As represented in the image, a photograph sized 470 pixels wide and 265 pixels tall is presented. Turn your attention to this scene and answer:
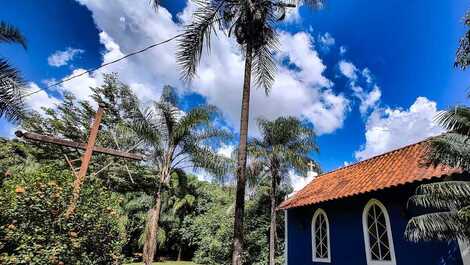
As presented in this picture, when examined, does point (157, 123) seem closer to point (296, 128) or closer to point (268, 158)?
point (268, 158)

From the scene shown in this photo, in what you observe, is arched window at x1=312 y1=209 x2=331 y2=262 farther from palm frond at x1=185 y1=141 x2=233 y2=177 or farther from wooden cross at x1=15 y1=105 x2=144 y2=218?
wooden cross at x1=15 y1=105 x2=144 y2=218

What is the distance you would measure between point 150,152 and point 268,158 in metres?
7.48

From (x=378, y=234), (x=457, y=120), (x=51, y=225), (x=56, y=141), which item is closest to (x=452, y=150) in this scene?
(x=457, y=120)

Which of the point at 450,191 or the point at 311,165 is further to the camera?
the point at 311,165

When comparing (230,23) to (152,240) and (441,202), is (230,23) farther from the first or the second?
(152,240)

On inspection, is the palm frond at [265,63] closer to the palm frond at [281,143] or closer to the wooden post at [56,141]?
the wooden post at [56,141]

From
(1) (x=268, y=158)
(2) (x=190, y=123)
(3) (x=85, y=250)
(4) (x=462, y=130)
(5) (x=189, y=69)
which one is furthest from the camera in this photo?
(1) (x=268, y=158)

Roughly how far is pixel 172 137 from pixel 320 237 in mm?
7338

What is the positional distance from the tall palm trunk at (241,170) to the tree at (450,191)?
11.6 ft

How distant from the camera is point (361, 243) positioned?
31.5 ft

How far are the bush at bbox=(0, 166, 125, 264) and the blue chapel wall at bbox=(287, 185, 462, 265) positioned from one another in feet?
23.6

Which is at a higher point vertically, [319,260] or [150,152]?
[150,152]

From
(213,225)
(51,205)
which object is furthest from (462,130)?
(213,225)

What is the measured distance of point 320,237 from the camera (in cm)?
1150
